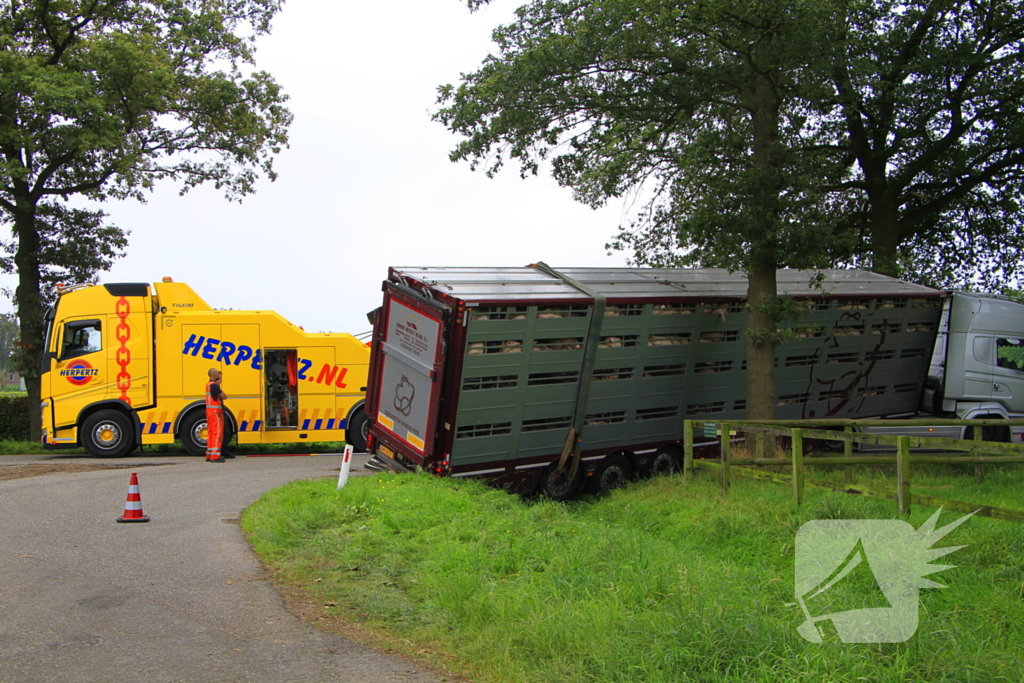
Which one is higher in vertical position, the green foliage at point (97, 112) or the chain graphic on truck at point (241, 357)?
the green foliage at point (97, 112)

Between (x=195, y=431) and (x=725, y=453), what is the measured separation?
1078 cm

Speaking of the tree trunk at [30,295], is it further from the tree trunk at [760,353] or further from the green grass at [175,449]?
the tree trunk at [760,353]

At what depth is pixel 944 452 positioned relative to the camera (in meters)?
16.0

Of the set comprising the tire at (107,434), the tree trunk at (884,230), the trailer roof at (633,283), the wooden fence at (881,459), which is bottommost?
the tire at (107,434)

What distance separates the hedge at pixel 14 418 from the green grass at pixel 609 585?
1531cm

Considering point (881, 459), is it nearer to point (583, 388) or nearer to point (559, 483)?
point (583, 388)

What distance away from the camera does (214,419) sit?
645 inches

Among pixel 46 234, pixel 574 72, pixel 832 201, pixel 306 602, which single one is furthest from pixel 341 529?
pixel 46 234

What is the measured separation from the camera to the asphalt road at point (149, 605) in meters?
5.33

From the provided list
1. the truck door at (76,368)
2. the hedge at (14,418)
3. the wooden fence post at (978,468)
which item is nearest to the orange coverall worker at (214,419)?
the truck door at (76,368)

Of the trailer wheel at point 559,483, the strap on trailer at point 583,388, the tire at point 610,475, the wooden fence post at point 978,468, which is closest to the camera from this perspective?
the wooden fence post at point 978,468

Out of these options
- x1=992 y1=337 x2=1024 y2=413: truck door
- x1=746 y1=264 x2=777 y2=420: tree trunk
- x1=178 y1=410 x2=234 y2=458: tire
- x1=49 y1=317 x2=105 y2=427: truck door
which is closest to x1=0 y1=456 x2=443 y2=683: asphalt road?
x1=178 y1=410 x2=234 y2=458: tire

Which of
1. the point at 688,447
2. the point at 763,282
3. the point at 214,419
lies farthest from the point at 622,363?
the point at 214,419

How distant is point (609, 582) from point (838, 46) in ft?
38.4
